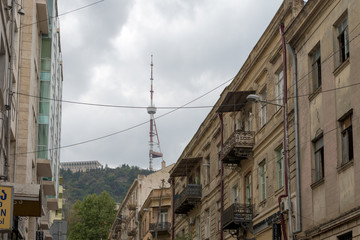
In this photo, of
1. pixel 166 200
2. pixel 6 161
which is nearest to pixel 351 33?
pixel 6 161

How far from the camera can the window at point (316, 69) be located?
25203 millimetres

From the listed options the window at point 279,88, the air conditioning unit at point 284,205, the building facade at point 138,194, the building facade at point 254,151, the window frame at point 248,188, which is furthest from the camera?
the building facade at point 138,194

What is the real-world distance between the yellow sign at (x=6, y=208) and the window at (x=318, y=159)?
434 inches

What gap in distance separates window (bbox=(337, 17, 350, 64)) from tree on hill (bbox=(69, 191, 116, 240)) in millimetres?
72243

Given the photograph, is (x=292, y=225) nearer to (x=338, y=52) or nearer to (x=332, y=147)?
(x=332, y=147)

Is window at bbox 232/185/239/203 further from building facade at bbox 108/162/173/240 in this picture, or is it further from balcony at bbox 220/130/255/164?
building facade at bbox 108/162/173/240

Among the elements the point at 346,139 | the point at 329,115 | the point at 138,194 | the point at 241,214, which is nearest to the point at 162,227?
the point at 138,194

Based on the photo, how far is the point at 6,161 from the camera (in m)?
24.7

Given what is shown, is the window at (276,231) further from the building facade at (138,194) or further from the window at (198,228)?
the building facade at (138,194)

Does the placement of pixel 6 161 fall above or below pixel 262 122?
below

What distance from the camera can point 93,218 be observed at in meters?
93.3

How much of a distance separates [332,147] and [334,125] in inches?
28.3

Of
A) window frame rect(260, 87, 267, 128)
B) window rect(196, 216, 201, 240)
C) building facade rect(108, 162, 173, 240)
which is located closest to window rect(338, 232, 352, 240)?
window frame rect(260, 87, 267, 128)

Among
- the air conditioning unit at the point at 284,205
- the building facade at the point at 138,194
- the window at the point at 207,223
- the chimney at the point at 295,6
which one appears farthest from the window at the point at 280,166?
the building facade at the point at 138,194
